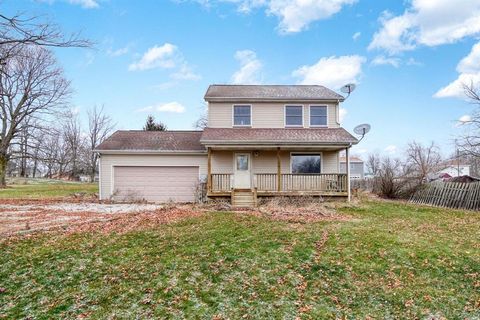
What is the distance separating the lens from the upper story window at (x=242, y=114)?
17422 mm

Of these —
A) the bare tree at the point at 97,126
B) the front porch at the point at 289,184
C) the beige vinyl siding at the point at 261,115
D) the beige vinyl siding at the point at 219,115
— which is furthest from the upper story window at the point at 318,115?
the bare tree at the point at 97,126

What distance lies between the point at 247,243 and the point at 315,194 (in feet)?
27.6

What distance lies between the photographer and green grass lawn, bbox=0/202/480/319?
4.67 m

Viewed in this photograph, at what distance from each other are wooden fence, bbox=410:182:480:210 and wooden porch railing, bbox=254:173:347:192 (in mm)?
5040

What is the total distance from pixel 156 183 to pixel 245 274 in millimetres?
11820

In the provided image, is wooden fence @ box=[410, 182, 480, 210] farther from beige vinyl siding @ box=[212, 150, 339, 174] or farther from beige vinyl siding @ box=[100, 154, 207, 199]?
beige vinyl siding @ box=[100, 154, 207, 199]

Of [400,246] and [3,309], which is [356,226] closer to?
[400,246]

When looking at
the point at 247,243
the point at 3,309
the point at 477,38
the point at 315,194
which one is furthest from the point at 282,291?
the point at 477,38

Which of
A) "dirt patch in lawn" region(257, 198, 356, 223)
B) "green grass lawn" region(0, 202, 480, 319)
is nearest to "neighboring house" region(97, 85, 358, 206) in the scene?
"dirt patch in lawn" region(257, 198, 356, 223)

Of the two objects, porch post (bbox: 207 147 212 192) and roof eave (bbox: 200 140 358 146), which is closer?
roof eave (bbox: 200 140 358 146)

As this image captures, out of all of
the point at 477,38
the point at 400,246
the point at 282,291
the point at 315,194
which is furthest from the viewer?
the point at 477,38

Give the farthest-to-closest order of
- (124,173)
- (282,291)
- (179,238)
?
(124,173), (179,238), (282,291)

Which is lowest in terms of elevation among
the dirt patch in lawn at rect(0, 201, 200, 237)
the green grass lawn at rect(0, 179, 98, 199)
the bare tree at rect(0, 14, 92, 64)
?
the dirt patch in lawn at rect(0, 201, 200, 237)

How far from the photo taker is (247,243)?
761 centimetres
